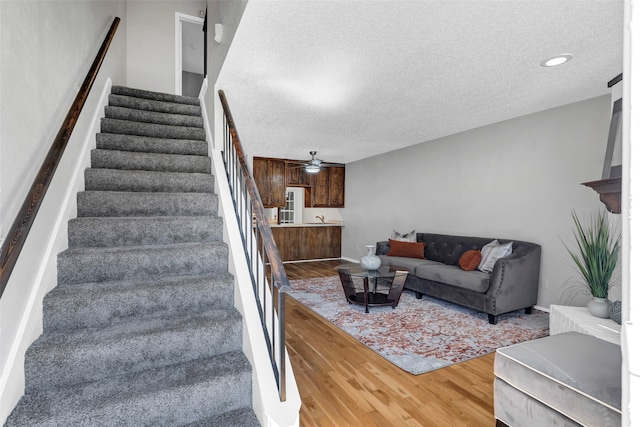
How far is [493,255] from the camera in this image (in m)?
3.82

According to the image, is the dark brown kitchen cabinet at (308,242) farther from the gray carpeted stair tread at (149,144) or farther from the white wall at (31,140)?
the white wall at (31,140)

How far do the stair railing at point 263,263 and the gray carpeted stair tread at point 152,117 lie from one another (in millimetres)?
1030

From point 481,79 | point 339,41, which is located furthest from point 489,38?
point 339,41

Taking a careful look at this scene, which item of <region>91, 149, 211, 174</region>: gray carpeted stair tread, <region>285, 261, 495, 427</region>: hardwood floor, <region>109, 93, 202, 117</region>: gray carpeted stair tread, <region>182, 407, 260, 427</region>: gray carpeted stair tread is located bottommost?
<region>285, 261, 495, 427</region>: hardwood floor

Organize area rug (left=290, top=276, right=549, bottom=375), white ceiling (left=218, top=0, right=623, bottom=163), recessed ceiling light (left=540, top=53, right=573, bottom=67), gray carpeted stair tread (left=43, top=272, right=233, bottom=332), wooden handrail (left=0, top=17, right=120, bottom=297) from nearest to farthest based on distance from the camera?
wooden handrail (left=0, top=17, right=120, bottom=297) → gray carpeted stair tread (left=43, top=272, right=233, bottom=332) → white ceiling (left=218, top=0, right=623, bottom=163) → recessed ceiling light (left=540, top=53, right=573, bottom=67) → area rug (left=290, top=276, right=549, bottom=375)

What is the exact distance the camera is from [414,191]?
5.74 meters

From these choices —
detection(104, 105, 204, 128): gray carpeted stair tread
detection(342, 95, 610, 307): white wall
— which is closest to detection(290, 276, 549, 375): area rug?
detection(342, 95, 610, 307): white wall

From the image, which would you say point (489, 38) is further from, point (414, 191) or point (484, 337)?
point (414, 191)

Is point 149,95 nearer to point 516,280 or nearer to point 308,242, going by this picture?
point 308,242

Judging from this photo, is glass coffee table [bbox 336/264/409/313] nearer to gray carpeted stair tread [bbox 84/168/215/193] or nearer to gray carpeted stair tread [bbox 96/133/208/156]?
gray carpeted stair tread [bbox 84/168/215/193]

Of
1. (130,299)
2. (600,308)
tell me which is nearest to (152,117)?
(130,299)

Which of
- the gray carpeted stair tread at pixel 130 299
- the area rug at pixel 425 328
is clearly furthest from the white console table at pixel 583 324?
the gray carpeted stair tread at pixel 130 299

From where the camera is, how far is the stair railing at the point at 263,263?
58.9 inches

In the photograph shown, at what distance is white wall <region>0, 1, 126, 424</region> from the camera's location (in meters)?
1.37
